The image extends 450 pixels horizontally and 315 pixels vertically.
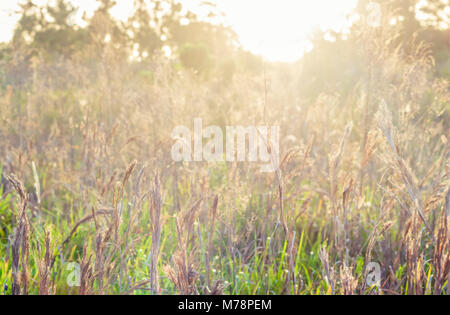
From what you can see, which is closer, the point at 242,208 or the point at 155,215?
the point at 155,215

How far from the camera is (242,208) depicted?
179 centimetres

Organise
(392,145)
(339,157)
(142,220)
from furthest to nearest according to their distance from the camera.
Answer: (142,220) → (339,157) → (392,145)

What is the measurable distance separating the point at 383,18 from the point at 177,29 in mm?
17366

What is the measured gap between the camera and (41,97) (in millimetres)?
4035

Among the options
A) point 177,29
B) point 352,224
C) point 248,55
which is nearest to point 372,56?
point 352,224

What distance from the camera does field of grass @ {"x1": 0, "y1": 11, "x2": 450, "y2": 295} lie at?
1093 mm

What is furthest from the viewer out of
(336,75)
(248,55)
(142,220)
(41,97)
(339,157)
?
(248,55)

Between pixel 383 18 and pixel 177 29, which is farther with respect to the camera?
pixel 177 29

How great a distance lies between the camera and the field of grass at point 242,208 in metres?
1.09

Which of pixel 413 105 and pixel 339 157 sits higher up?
pixel 413 105
